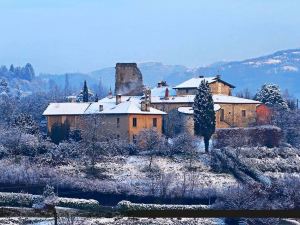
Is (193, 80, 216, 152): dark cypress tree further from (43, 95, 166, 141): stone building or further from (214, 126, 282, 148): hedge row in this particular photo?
(43, 95, 166, 141): stone building

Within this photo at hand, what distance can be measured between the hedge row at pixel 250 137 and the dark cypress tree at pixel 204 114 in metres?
1.04

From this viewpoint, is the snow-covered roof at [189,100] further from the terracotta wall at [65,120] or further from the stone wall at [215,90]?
the terracotta wall at [65,120]

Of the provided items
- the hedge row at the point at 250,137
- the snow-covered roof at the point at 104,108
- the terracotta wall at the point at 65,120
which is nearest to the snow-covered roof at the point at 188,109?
the snow-covered roof at the point at 104,108

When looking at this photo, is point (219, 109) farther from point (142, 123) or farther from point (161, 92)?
point (161, 92)

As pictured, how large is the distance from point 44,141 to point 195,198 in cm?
1318

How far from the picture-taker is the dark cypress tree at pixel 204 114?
42562 millimetres

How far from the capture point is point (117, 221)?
82.4ft

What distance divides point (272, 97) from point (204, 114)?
36.6 feet

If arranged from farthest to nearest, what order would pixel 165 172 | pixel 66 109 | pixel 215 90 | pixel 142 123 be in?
pixel 215 90 < pixel 66 109 < pixel 142 123 < pixel 165 172

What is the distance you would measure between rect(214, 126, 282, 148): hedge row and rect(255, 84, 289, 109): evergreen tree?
7.92 m

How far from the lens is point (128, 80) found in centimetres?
5747

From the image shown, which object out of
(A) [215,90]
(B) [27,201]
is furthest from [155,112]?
(B) [27,201]

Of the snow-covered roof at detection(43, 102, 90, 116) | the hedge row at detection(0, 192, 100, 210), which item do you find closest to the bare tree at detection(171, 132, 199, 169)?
the snow-covered roof at detection(43, 102, 90, 116)

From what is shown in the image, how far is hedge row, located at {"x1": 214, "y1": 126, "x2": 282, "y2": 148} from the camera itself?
1695 inches
